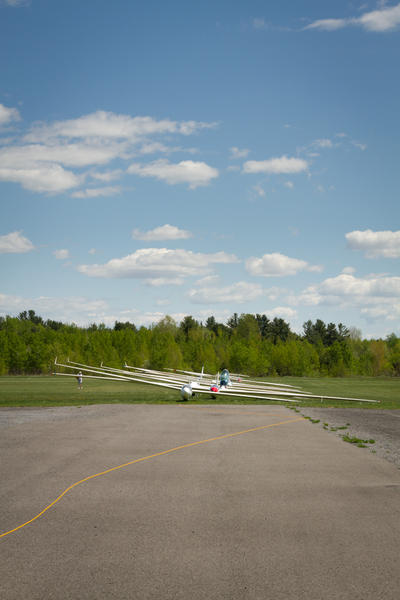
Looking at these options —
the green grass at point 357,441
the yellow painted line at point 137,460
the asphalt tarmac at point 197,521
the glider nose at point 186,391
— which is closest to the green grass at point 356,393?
the glider nose at point 186,391

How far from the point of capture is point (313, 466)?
45.7 ft

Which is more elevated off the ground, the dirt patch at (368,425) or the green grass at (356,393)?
the dirt patch at (368,425)

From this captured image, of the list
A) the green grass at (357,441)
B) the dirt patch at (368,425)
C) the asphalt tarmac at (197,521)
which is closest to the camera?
the asphalt tarmac at (197,521)

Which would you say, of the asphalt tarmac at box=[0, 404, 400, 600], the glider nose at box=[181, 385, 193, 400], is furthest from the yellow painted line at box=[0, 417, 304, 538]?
the glider nose at box=[181, 385, 193, 400]

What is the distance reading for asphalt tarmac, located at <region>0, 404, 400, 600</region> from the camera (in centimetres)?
657

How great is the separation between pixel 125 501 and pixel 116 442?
23.9 feet

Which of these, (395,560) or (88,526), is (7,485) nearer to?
(88,526)

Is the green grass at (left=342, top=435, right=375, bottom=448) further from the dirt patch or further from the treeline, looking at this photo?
the treeline

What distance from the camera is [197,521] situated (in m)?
9.05

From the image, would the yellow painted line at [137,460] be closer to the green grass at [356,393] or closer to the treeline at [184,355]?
the green grass at [356,393]

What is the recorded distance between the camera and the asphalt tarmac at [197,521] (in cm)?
657

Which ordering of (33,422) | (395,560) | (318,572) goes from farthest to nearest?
(33,422), (395,560), (318,572)

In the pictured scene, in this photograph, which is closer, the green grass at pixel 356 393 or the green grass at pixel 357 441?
the green grass at pixel 357 441

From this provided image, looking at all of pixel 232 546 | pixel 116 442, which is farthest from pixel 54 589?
pixel 116 442
